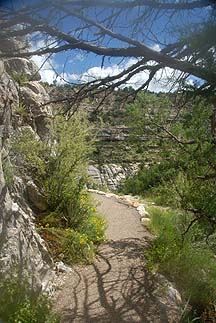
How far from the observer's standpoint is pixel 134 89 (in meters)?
3.73

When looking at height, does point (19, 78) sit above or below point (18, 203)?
above

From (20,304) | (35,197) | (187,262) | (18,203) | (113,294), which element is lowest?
(113,294)

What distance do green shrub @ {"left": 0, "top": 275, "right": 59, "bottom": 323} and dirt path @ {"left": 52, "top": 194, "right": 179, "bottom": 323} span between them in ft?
1.91

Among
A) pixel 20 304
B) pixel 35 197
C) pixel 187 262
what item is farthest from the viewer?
pixel 35 197

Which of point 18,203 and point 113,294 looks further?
point 18,203

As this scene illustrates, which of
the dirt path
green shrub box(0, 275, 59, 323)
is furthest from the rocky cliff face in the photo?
the dirt path

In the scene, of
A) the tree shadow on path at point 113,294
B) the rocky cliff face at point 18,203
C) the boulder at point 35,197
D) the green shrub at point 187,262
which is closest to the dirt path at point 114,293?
the tree shadow on path at point 113,294

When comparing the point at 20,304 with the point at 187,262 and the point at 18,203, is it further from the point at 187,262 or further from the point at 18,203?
the point at 187,262

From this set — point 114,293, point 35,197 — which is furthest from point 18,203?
point 114,293

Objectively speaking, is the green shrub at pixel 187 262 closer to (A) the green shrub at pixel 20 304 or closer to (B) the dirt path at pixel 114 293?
(B) the dirt path at pixel 114 293

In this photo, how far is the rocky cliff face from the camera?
4.60m

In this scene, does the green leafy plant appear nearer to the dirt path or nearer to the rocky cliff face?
the rocky cliff face

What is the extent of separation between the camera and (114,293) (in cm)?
576

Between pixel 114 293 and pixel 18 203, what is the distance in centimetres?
227
